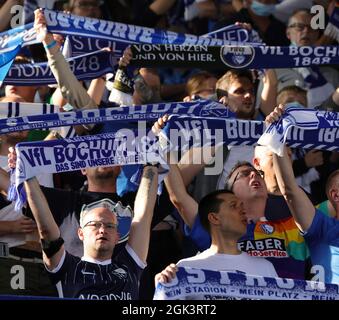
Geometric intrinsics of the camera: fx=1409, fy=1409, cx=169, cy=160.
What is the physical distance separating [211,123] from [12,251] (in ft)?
5.19

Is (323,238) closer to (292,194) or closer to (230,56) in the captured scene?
(292,194)

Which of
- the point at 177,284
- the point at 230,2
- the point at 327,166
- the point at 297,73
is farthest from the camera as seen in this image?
the point at 230,2

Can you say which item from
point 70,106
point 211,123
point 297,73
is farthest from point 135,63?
point 297,73

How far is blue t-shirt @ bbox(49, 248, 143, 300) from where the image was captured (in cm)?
855

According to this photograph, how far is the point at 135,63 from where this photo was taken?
34.1 feet

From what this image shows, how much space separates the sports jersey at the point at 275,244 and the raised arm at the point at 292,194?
255mm

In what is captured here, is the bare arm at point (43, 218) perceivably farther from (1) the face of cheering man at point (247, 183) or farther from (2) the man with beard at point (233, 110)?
(2) the man with beard at point (233, 110)

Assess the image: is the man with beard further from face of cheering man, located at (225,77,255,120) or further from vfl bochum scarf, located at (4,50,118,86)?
vfl bochum scarf, located at (4,50,118,86)

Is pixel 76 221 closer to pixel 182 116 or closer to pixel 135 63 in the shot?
pixel 182 116

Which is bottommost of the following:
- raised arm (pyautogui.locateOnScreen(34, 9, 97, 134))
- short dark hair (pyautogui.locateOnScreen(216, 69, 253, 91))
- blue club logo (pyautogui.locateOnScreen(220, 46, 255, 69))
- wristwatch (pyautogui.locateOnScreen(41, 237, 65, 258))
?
wristwatch (pyautogui.locateOnScreen(41, 237, 65, 258))

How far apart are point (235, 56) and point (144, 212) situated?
1.97 metres

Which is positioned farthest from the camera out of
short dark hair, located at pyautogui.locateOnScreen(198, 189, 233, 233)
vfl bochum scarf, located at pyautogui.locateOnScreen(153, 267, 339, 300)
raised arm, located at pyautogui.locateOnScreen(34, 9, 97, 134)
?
raised arm, located at pyautogui.locateOnScreen(34, 9, 97, 134)

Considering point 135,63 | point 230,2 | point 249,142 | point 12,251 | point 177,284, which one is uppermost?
point 230,2

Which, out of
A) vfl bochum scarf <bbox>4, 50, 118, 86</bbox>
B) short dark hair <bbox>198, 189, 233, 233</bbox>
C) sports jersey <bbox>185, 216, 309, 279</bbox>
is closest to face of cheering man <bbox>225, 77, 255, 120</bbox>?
vfl bochum scarf <bbox>4, 50, 118, 86</bbox>
